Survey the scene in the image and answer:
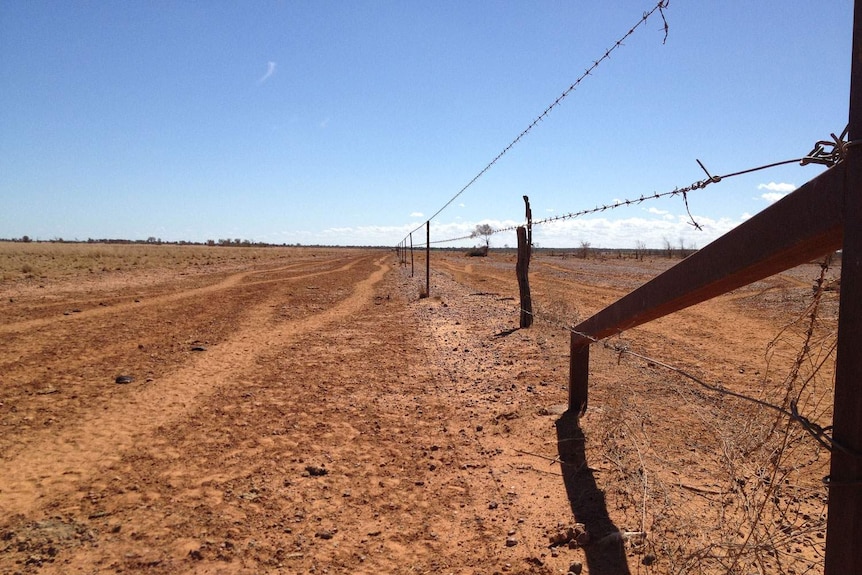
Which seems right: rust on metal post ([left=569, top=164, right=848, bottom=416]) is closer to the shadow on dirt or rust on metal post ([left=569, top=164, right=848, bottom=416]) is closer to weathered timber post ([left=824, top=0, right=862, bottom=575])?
weathered timber post ([left=824, top=0, right=862, bottom=575])

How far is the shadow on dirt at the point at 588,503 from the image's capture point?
9.23 ft

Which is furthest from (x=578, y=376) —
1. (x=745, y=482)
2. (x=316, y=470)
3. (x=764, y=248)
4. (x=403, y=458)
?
(x=764, y=248)

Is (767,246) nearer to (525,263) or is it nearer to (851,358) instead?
(851,358)

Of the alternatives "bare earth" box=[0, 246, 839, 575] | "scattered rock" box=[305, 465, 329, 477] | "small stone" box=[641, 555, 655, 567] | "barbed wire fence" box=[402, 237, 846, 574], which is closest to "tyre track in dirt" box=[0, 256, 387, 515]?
"bare earth" box=[0, 246, 839, 575]

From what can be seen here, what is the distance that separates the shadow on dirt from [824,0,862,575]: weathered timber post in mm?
1470

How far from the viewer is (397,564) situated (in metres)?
2.92

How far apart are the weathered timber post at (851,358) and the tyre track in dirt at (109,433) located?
170 inches

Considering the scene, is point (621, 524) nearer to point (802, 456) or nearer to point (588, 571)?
point (588, 571)

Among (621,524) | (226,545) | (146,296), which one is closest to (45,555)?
(226,545)

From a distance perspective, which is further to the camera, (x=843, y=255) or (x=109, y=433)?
(x=109, y=433)

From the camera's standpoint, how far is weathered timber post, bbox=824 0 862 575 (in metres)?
1.43

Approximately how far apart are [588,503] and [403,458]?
4.99ft

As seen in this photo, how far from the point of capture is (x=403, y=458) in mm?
4316

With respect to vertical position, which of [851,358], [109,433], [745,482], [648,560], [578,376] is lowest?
[109,433]
